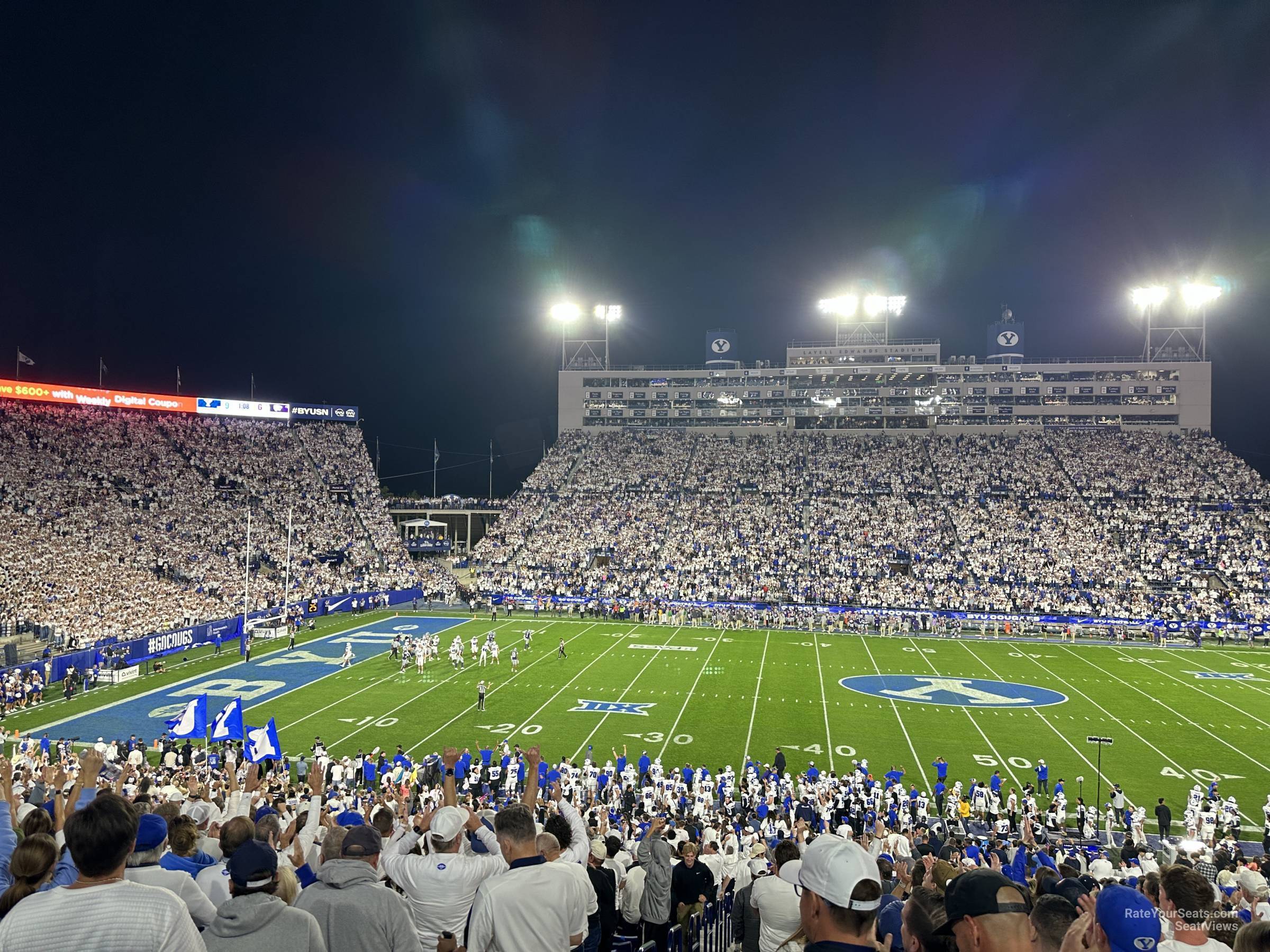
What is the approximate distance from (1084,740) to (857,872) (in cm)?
2429

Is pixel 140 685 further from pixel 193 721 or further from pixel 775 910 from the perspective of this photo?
pixel 775 910

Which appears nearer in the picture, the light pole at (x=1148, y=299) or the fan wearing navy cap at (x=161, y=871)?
the fan wearing navy cap at (x=161, y=871)

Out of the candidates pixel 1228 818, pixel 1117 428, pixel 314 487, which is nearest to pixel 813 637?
pixel 1228 818

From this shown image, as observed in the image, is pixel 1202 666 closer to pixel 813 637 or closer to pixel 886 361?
pixel 813 637

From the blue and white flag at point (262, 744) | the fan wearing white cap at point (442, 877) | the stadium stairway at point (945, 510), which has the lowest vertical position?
the blue and white flag at point (262, 744)

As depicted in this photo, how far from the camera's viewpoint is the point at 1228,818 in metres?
16.9

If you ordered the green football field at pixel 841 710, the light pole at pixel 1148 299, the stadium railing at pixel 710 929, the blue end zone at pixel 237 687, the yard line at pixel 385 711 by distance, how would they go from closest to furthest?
the stadium railing at pixel 710 929, the green football field at pixel 841 710, the yard line at pixel 385 711, the blue end zone at pixel 237 687, the light pole at pixel 1148 299

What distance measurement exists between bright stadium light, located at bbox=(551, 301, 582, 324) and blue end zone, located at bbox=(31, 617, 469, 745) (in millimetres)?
39193

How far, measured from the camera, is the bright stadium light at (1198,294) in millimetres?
62750

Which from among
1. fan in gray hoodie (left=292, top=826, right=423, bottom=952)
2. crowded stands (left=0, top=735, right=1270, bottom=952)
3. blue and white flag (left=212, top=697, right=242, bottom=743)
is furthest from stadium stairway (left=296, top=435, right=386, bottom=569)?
fan in gray hoodie (left=292, top=826, right=423, bottom=952)

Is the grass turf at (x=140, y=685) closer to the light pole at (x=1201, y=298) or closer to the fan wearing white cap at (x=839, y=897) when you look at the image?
the fan wearing white cap at (x=839, y=897)

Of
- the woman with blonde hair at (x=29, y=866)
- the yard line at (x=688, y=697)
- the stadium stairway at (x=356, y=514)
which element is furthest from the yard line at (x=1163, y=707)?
the stadium stairway at (x=356, y=514)

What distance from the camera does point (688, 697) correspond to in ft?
90.8

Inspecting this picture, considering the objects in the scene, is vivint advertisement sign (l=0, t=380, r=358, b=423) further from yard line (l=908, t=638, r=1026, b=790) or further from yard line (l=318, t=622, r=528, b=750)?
yard line (l=908, t=638, r=1026, b=790)
